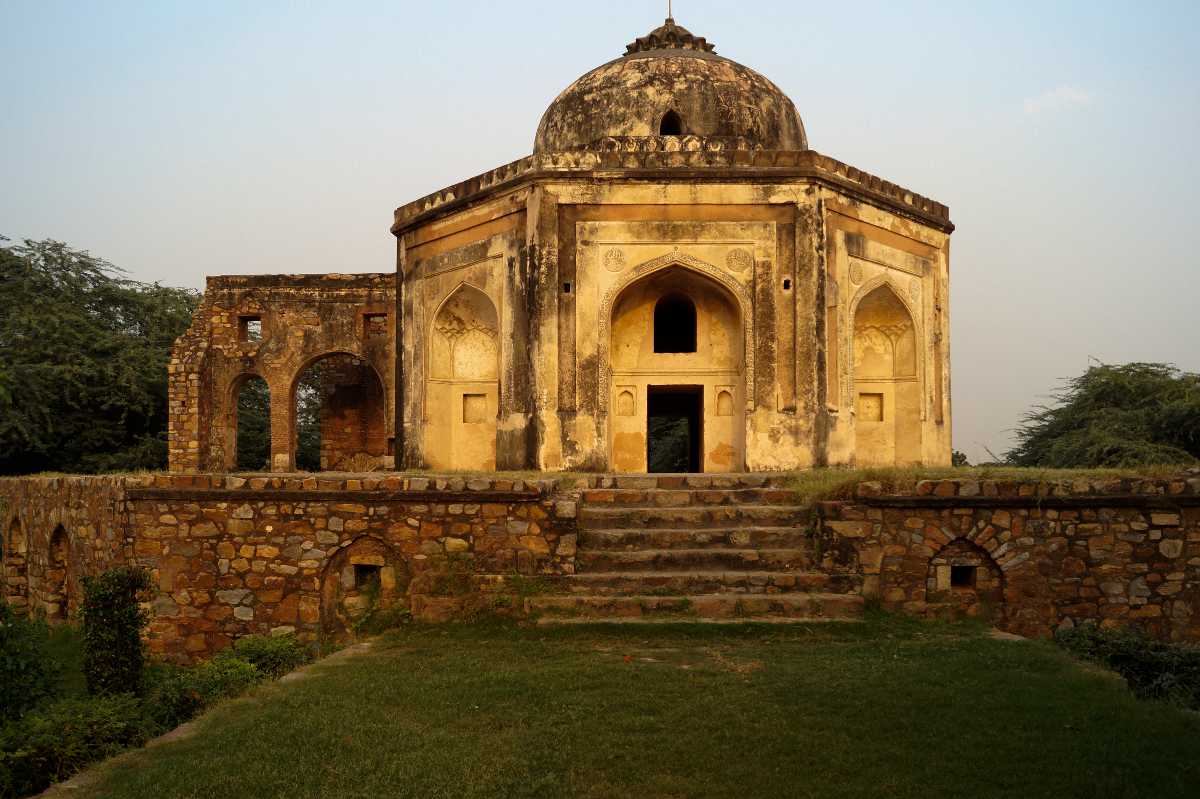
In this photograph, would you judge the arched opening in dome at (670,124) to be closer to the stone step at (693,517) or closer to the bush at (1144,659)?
the stone step at (693,517)

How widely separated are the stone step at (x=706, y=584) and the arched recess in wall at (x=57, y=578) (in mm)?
6386

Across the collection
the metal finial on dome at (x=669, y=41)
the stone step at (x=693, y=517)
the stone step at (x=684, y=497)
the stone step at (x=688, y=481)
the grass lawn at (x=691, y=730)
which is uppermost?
the metal finial on dome at (x=669, y=41)

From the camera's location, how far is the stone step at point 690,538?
9.19m

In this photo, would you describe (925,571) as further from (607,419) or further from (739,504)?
(607,419)

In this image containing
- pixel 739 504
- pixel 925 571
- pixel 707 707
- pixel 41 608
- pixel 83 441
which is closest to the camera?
pixel 707 707

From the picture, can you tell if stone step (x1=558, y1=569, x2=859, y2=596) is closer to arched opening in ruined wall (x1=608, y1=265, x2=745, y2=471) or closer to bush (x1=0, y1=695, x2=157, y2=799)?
bush (x1=0, y1=695, x2=157, y2=799)

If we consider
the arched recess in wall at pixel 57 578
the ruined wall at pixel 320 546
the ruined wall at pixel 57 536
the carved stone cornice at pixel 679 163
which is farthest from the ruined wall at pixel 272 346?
the ruined wall at pixel 320 546

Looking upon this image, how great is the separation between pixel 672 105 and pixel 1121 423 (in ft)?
37.9

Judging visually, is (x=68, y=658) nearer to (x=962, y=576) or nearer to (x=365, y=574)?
(x=365, y=574)

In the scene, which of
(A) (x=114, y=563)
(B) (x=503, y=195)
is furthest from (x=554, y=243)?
(A) (x=114, y=563)

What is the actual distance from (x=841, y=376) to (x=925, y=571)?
5068 mm

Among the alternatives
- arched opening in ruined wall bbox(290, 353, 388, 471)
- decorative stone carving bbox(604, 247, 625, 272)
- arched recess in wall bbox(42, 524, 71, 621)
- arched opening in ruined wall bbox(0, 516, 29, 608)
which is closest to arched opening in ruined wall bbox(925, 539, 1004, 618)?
decorative stone carving bbox(604, 247, 625, 272)

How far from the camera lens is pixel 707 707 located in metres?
5.88

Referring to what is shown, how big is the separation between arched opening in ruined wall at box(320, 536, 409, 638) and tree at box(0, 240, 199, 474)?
12731mm
